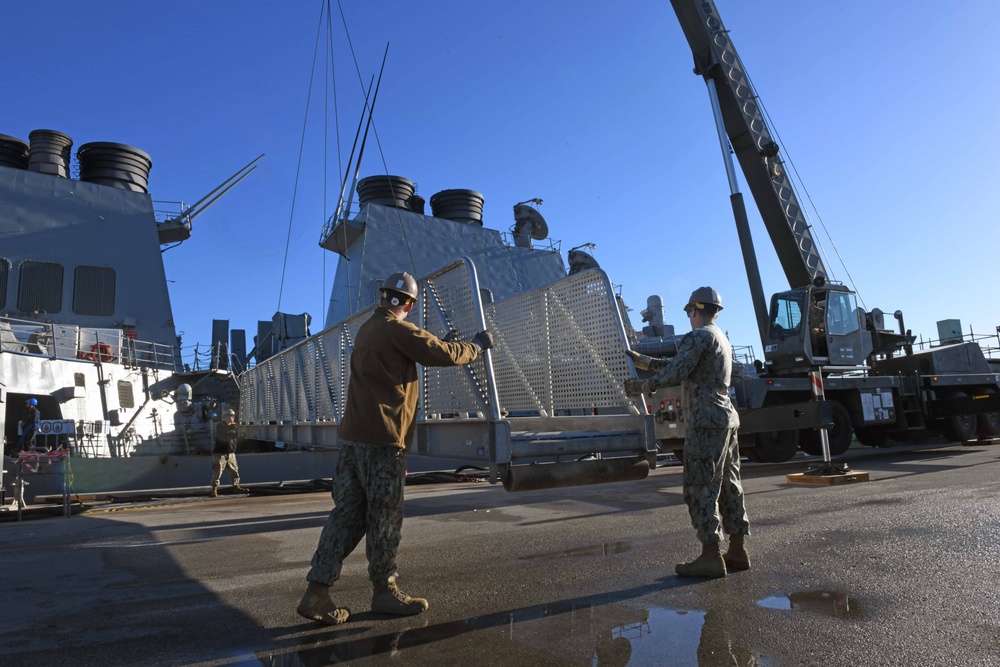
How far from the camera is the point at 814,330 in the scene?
41.8ft

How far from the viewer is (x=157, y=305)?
65.0 ft

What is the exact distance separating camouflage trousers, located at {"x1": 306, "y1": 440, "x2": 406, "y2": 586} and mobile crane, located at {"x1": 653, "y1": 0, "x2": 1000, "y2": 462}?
374 inches

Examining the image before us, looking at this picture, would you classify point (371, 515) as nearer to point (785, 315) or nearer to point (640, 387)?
point (640, 387)

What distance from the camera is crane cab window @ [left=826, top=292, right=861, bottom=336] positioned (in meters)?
12.7

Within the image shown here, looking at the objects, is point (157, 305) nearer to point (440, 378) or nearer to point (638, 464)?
point (440, 378)

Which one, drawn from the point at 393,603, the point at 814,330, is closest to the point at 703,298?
the point at 393,603

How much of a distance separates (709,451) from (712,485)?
8.0 inches

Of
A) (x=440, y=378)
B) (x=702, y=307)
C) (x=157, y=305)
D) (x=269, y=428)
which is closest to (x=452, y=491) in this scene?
(x=269, y=428)

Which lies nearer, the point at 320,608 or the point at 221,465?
the point at 320,608

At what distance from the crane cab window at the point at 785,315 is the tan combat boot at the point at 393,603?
37.4 ft

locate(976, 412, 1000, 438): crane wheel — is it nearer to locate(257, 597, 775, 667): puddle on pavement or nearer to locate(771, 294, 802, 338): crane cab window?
locate(771, 294, 802, 338): crane cab window

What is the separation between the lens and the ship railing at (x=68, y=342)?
14.1m

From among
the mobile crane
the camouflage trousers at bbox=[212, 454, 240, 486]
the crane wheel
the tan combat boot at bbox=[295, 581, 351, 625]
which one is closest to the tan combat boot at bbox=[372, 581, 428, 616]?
the tan combat boot at bbox=[295, 581, 351, 625]

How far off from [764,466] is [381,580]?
1074cm
